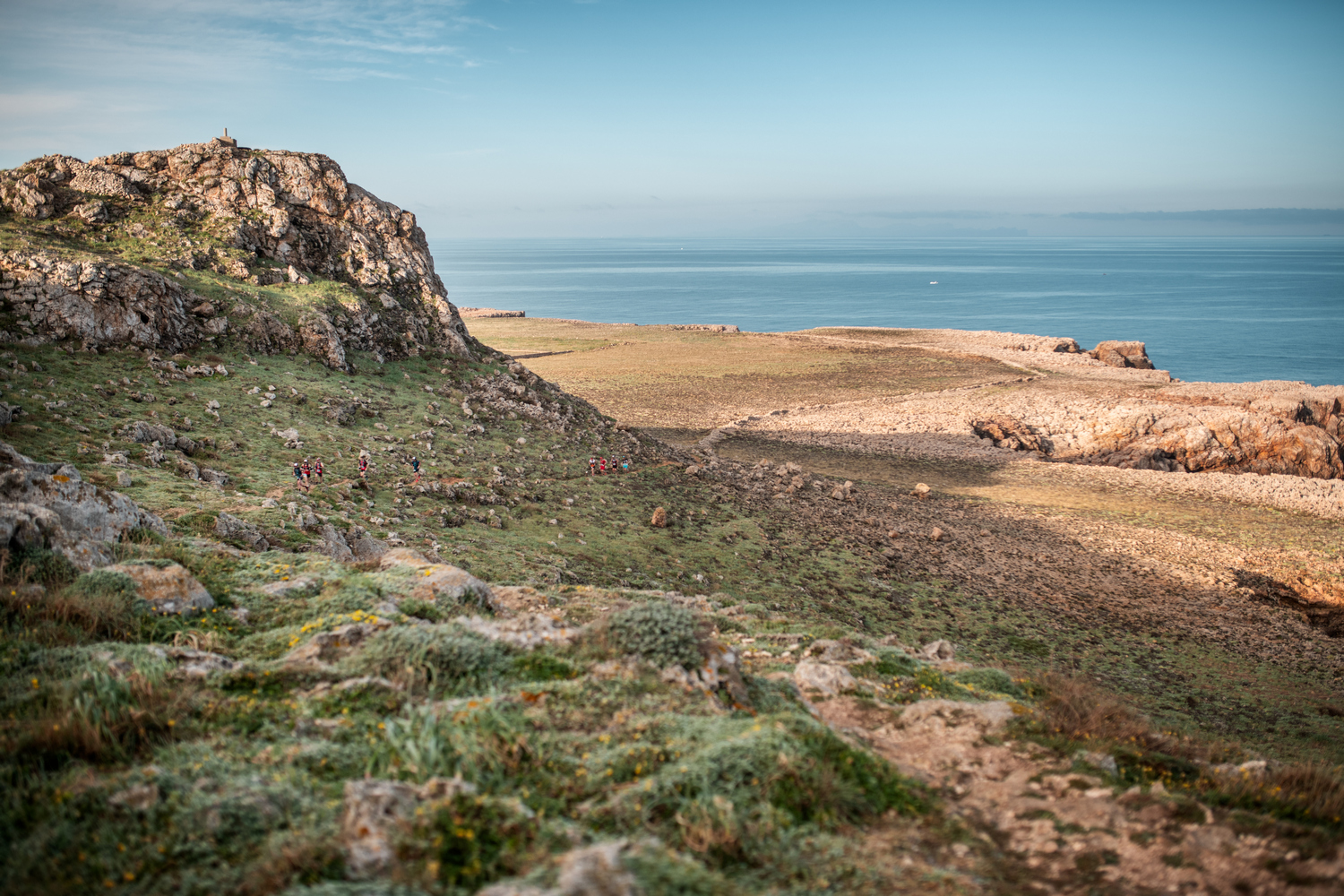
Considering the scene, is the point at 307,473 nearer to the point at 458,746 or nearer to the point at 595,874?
the point at 458,746

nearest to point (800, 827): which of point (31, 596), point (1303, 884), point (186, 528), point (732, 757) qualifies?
point (732, 757)

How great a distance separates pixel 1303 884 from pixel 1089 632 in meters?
15.0

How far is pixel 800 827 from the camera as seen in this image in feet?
18.5

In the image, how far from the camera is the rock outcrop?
8594mm

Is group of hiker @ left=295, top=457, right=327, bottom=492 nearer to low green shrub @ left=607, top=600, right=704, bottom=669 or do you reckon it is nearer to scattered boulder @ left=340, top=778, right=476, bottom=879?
low green shrub @ left=607, top=600, right=704, bottom=669

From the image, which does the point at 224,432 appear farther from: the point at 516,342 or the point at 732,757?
the point at 516,342

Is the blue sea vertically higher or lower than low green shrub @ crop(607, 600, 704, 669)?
higher

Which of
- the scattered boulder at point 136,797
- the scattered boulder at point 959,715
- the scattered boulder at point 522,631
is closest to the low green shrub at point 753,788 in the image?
the scattered boulder at point 959,715

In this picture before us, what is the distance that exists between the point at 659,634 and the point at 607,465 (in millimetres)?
17246

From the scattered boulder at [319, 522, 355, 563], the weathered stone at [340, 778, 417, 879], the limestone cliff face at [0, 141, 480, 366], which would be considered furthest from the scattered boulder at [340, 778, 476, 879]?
the limestone cliff face at [0, 141, 480, 366]

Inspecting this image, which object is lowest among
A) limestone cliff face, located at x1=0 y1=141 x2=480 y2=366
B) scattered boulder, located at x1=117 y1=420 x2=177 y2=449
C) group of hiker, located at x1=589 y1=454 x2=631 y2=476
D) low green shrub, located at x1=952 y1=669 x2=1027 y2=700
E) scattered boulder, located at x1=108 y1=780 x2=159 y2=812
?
low green shrub, located at x1=952 y1=669 x2=1027 y2=700

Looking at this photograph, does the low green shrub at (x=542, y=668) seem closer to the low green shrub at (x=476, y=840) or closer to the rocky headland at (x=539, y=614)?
the rocky headland at (x=539, y=614)

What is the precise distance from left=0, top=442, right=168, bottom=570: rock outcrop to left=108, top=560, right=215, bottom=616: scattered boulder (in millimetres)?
547

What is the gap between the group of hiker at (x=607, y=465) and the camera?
24906 millimetres
